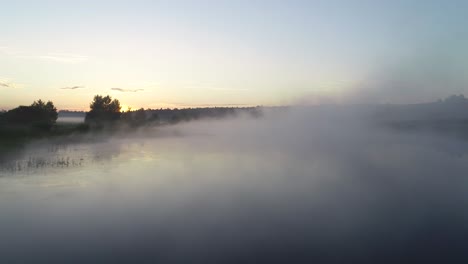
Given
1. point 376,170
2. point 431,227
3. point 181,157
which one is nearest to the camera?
point 431,227

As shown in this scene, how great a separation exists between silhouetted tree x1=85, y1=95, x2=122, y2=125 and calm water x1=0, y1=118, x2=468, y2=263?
1161 inches

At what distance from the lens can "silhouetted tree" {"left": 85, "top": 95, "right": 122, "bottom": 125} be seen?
49.1 m

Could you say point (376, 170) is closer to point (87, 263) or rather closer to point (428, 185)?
point (428, 185)

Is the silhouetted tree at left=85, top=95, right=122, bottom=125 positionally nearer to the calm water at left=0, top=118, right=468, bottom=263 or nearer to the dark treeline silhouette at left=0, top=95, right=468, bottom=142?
the dark treeline silhouette at left=0, top=95, right=468, bottom=142

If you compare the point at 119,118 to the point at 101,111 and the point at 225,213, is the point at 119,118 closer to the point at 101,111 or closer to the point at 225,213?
the point at 101,111

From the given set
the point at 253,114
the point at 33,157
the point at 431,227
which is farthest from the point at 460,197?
the point at 253,114

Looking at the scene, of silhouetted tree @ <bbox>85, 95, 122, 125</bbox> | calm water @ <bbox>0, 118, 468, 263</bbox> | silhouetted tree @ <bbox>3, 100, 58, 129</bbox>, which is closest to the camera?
calm water @ <bbox>0, 118, 468, 263</bbox>

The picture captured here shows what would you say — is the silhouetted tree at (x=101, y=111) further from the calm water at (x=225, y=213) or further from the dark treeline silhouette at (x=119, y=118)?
the calm water at (x=225, y=213)

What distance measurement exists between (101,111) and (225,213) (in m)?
43.3

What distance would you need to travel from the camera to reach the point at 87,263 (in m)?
7.29

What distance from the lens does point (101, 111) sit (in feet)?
163

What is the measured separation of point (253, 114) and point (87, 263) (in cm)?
8494

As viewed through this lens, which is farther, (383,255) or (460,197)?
(460,197)

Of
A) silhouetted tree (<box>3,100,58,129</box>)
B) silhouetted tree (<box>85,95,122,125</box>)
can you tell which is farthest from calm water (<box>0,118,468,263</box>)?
silhouetted tree (<box>85,95,122,125</box>)
